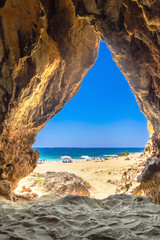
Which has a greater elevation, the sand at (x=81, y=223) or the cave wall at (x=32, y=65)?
the cave wall at (x=32, y=65)

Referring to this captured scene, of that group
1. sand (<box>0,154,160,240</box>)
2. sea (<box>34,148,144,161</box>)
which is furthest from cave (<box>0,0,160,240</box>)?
sea (<box>34,148,144,161</box>)

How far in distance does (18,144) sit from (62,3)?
7688 mm

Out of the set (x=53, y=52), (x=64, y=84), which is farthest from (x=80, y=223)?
(x=64, y=84)

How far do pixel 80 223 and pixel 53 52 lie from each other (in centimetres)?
713

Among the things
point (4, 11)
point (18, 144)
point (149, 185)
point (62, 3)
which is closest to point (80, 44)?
point (62, 3)

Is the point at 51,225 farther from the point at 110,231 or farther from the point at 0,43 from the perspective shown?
the point at 0,43

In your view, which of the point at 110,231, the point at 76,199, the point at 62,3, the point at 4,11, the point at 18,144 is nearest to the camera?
the point at 110,231

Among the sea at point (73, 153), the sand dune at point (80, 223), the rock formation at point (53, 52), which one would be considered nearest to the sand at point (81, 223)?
the sand dune at point (80, 223)

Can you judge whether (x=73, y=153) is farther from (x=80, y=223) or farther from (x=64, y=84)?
(x=80, y=223)

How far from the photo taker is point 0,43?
4953 mm

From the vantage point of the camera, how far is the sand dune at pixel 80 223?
2.21 metres

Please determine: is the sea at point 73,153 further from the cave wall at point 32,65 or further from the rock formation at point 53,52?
the rock formation at point 53,52

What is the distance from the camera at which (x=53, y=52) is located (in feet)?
22.4

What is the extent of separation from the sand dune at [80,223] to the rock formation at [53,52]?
12.5 ft
